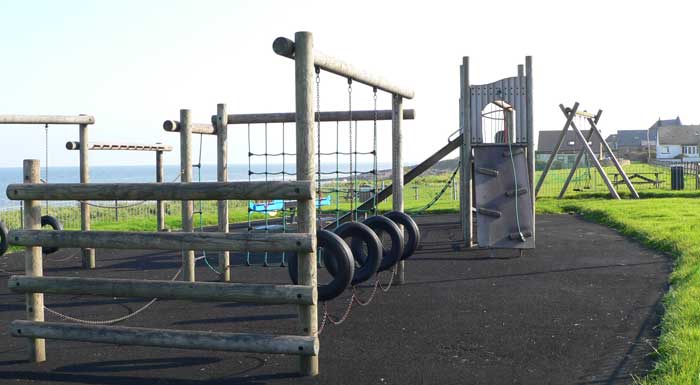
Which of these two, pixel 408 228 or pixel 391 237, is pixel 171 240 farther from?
pixel 408 228

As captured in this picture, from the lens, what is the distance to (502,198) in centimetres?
1299

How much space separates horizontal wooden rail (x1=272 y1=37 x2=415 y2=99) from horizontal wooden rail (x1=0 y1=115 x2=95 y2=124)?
17.9 ft

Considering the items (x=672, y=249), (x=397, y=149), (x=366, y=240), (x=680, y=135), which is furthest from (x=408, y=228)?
(x=680, y=135)

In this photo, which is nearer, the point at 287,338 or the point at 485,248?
the point at 287,338

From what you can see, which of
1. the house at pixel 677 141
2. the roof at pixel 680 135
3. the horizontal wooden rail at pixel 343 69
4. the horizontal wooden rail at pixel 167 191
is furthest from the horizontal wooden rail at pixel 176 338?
the roof at pixel 680 135

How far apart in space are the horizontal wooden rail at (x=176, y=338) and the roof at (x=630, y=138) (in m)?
139

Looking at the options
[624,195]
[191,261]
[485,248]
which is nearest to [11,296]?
[191,261]

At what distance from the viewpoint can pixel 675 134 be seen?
105438mm

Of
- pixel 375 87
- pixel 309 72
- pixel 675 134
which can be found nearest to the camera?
pixel 309 72

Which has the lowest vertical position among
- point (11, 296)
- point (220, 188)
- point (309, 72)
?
point (11, 296)

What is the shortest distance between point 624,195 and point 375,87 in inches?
682

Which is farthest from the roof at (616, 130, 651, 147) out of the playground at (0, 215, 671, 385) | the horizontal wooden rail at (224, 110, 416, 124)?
the horizontal wooden rail at (224, 110, 416, 124)

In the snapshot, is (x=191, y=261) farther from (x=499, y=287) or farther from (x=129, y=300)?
(x=499, y=287)

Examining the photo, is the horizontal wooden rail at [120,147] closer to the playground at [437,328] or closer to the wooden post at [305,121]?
the playground at [437,328]
